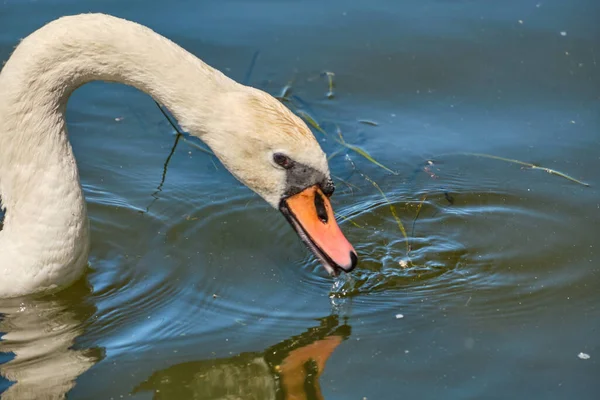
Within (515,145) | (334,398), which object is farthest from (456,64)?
(334,398)

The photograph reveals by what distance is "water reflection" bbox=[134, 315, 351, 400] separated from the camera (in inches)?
247

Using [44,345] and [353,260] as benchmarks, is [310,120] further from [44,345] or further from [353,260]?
[44,345]

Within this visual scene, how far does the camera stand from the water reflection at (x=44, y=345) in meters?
6.26

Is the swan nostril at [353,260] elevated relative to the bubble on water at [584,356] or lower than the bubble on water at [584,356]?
elevated

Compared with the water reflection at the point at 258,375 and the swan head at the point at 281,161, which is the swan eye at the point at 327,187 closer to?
the swan head at the point at 281,161

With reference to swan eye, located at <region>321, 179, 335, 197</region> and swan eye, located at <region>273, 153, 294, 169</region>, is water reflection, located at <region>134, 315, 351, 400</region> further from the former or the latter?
swan eye, located at <region>273, 153, 294, 169</region>

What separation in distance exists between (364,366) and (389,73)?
4212 mm

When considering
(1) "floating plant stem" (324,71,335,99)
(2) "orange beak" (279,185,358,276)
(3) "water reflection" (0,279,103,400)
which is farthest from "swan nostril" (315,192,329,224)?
(1) "floating plant stem" (324,71,335,99)

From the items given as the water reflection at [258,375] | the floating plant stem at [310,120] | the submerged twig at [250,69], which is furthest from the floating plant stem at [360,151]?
the water reflection at [258,375]

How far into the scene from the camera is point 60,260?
689 centimetres

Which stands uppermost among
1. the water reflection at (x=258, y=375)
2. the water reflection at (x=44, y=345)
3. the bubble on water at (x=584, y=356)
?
the water reflection at (x=44, y=345)

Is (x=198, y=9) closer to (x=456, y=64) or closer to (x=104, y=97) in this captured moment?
(x=104, y=97)

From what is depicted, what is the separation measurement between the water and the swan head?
2.08ft

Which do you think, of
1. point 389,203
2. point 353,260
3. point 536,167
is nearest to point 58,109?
point 353,260
